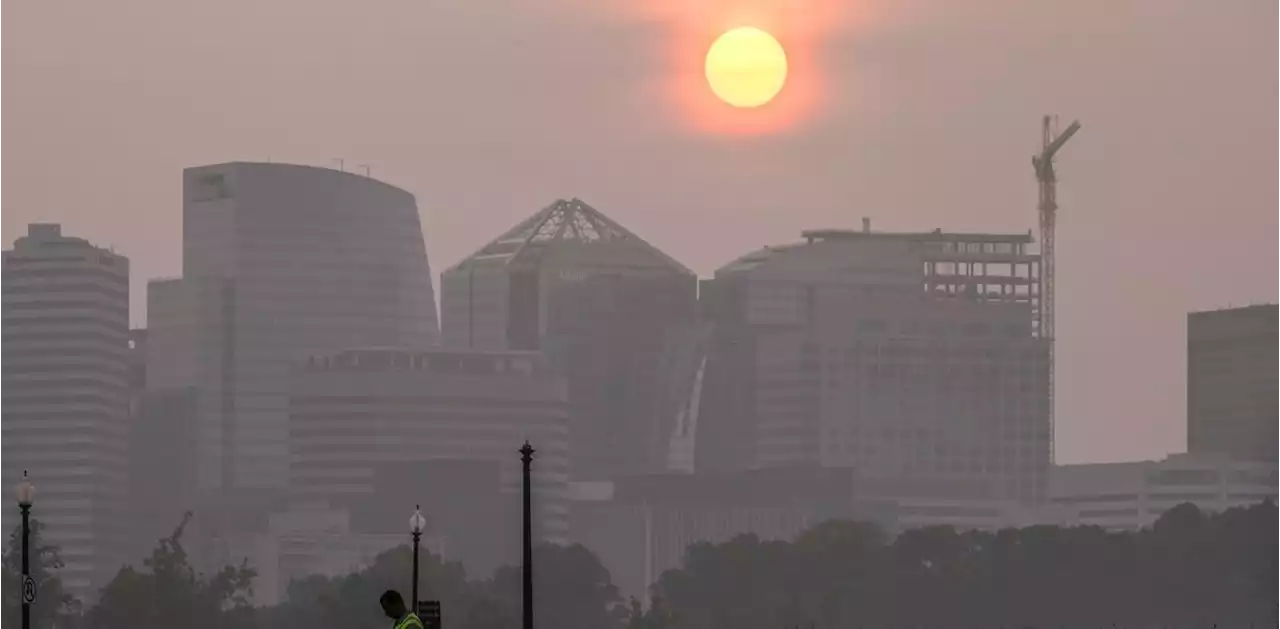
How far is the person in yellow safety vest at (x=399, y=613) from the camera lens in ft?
191

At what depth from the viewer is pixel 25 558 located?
8544 cm

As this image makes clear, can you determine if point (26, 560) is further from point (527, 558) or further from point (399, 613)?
point (399, 613)

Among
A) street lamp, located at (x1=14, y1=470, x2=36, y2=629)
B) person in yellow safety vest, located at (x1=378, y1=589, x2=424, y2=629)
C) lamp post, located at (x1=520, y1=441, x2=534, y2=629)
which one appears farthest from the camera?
street lamp, located at (x1=14, y1=470, x2=36, y2=629)

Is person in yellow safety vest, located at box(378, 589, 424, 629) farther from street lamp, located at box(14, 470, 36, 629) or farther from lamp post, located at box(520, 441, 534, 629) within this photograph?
street lamp, located at box(14, 470, 36, 629)

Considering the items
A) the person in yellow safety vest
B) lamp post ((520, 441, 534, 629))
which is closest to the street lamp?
lamp post ((520, 441, 534, 629))

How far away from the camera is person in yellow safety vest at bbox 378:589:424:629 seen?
58344 millimetres

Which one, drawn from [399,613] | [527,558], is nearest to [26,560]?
[527,558]

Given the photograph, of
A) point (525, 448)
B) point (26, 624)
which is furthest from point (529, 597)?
point (26, 624)

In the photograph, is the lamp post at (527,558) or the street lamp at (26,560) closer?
the lamp post at (527,558)

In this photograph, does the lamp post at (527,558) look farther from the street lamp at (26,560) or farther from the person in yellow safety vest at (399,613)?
the person in yellow safety vest at (399,613)

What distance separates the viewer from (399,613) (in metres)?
59.0

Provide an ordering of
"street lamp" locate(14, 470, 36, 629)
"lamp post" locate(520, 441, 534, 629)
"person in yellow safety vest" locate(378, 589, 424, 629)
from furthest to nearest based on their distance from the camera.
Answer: "street lamp" locate(14, 470, 36, 629)
"lamp post" locate(520, 441, 534, 629)
"person in yellow safety vest" locate(378, 589, 424, 629)

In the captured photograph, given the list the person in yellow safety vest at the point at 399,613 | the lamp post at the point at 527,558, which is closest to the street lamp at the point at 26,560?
the lamp post at the point at 527,558

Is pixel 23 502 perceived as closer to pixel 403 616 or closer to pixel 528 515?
pixel 528 515
